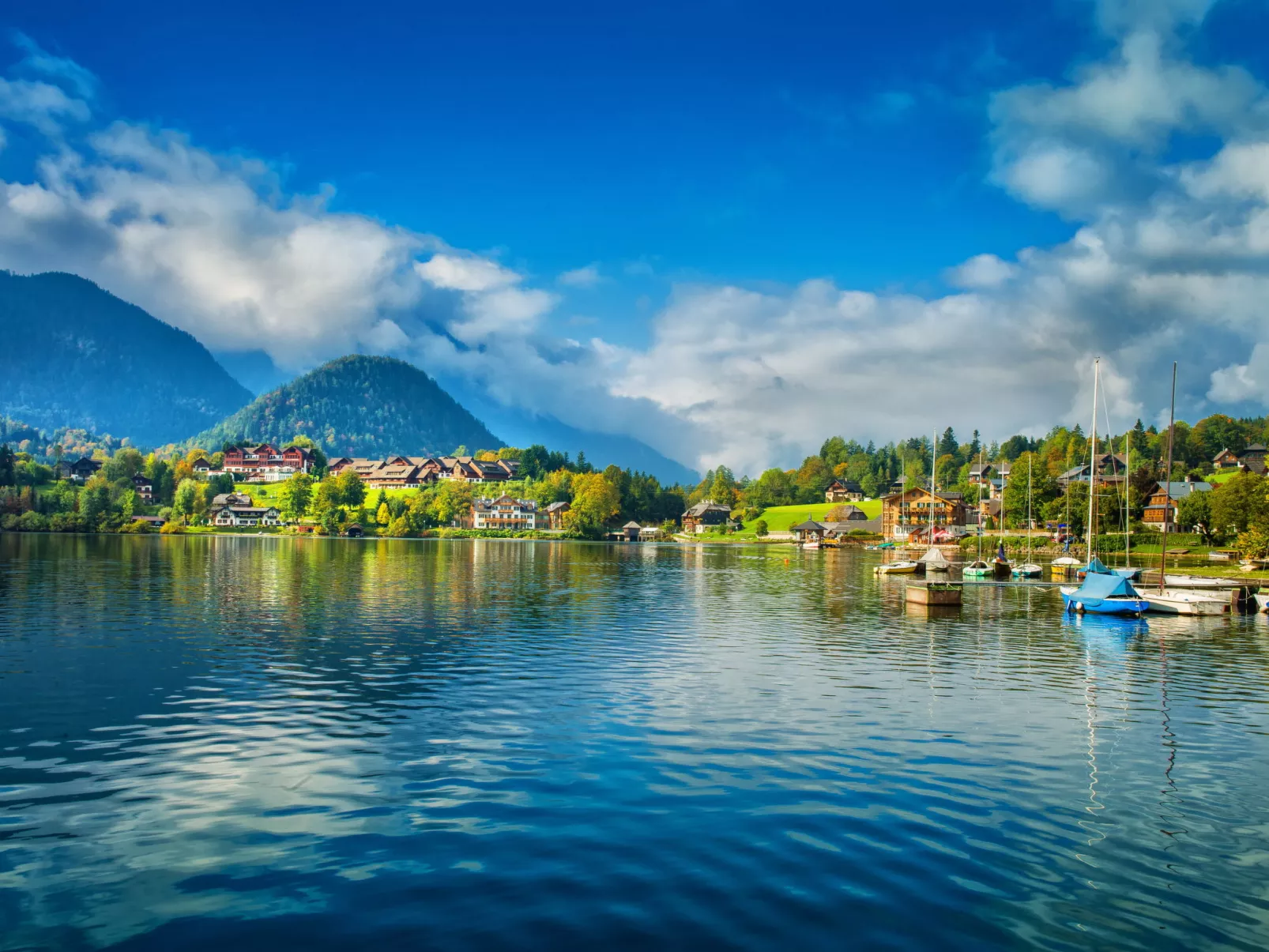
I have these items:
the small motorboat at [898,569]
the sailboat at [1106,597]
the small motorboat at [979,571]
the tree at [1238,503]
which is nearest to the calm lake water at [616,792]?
the sailboat at [1106,597]

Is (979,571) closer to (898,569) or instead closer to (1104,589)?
(898,569)

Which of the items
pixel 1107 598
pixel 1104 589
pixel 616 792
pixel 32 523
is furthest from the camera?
pixel 32 523

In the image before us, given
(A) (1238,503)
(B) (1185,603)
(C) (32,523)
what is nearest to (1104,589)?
(B) (1185,603)

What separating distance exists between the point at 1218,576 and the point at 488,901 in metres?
92.3

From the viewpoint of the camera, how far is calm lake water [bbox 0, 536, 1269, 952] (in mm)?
12328

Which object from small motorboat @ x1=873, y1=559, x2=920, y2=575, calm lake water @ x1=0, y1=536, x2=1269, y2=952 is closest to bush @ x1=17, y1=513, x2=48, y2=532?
calm lake water @ x1=0, y1=536, x2=1269, y2=952

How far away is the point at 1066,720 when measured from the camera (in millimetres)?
26031

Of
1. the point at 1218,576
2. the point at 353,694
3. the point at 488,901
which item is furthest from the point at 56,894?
the point at 1218,576

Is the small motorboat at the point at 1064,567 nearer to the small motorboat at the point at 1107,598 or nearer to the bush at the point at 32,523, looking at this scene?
the small motorboat at the point at 1107,598

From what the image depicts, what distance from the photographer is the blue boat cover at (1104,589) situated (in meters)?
57.2

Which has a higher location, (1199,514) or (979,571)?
(1199,514)

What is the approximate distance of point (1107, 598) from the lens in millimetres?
56906

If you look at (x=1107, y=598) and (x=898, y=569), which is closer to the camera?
(x=1107, y=598)

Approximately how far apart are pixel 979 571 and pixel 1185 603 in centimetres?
3492
